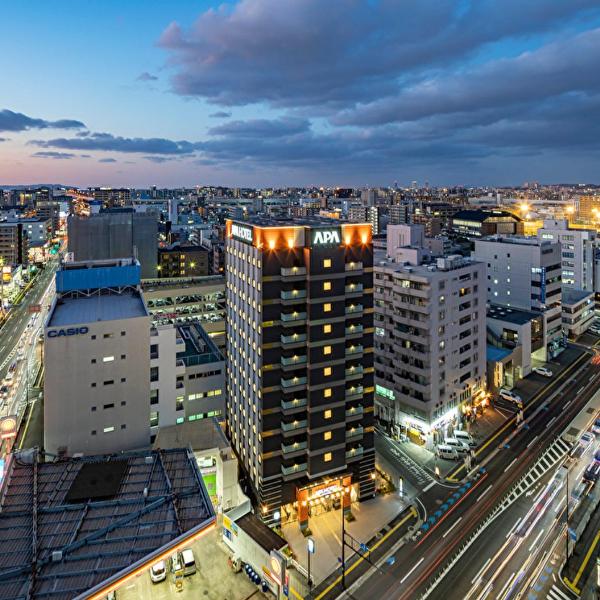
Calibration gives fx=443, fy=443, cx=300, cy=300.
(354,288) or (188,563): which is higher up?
(354,288)

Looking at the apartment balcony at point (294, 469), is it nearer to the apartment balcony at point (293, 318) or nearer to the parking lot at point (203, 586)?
the parking lot at point (203, 586)

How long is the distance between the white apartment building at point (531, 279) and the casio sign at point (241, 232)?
64.6 meters

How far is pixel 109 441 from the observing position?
57875 millimetres

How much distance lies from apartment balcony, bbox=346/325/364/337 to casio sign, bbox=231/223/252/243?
1668 centimetres

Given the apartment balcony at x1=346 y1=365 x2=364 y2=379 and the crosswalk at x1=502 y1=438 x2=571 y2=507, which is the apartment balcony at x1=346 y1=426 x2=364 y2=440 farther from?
the crosswalk at x1=502 y1=438 x2=571 y2=507

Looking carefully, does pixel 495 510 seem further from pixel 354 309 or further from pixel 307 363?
pixel 354 309

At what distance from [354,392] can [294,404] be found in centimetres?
842

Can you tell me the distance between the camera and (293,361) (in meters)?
53.2

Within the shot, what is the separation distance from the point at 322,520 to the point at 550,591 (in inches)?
950

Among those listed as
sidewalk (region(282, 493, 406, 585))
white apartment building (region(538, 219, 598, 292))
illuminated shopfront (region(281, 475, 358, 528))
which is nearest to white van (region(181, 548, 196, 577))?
sidewalk (region(282, 493, 406, 585))

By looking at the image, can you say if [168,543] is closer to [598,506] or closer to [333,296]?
[333,296]

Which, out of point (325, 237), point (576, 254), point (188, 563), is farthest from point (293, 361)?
point (576, 254)

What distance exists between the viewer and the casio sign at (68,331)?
180 ft

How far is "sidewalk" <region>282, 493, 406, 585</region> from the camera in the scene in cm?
4697
